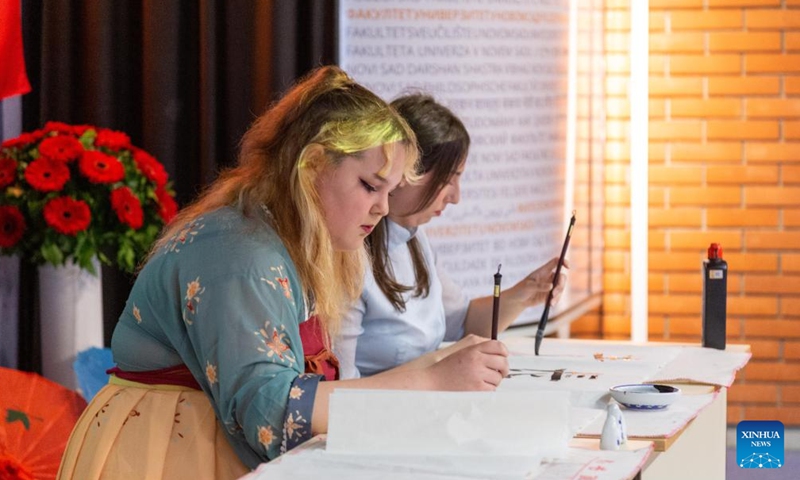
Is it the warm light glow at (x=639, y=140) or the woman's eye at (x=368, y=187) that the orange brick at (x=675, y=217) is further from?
the woman's eye at (x=368, y=187)

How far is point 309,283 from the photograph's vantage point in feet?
5.59

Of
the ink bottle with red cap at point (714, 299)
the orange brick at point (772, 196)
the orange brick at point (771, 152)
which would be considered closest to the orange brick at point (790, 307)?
the orange brick at point (772, 196)

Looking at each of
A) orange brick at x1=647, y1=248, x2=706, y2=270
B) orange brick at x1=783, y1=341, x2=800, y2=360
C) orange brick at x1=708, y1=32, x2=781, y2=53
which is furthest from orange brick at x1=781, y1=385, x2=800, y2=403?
orange brick at x1=708, y1=32, x2=781, y2=53

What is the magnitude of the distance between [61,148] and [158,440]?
4.42 ft

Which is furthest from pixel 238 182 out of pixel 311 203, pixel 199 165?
pixel 199 165

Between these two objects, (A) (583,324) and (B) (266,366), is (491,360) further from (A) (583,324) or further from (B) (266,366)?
(A) (583,324)

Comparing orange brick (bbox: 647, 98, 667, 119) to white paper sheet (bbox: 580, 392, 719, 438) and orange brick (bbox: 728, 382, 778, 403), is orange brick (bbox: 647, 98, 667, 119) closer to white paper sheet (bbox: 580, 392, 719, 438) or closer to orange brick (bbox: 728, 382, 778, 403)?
orange brick (bbox: 728, 382, 778, 403)

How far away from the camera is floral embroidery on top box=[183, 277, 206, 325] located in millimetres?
1584

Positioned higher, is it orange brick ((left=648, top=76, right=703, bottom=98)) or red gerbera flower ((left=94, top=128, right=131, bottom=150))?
orange brick ((left=648, top=76, right=703, bottom=98))

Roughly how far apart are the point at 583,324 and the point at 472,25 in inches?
53.6

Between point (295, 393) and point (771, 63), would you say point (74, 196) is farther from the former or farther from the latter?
point (771, 63)

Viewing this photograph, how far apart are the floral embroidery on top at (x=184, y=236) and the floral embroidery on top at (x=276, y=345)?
0.62ft

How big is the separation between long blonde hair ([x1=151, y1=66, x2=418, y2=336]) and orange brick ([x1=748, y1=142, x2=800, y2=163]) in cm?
266

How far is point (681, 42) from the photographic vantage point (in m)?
4.13
